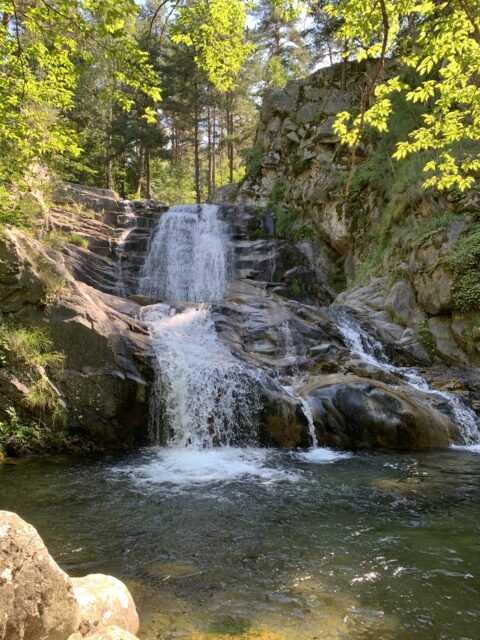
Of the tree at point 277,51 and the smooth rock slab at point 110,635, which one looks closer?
the smooth rock slab at point 110,635

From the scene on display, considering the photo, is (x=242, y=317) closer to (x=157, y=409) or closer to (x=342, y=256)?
(x=157, y=409)

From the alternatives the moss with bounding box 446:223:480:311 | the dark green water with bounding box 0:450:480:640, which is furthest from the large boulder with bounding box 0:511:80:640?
the moss with bounding box 446:223:480:311

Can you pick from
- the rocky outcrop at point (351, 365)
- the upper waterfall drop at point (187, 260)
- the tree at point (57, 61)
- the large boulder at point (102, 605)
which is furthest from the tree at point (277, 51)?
the large boulder at point (102, 605)

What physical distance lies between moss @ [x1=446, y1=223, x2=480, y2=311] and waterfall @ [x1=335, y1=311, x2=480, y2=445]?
7.39 ft

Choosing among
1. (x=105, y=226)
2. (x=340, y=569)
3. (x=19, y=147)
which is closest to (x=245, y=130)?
(x=105, y=226)

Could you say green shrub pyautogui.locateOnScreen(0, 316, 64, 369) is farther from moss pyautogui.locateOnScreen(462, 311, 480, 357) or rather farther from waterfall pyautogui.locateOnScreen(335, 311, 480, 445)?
moss pyautogui.locateOnScreen(462, 311, 480, 357)

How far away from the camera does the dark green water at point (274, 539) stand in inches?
130

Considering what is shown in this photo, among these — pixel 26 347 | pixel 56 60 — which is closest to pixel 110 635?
pixel 26 347

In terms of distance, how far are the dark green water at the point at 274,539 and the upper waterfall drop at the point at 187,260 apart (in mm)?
10721

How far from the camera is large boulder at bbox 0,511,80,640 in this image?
2131 mm

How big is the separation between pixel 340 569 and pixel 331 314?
10.1 m

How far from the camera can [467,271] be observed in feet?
38.9

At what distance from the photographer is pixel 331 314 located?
13.6 meters

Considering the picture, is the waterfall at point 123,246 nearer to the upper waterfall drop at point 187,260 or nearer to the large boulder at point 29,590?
the upper waterfall drop at point 187,260
